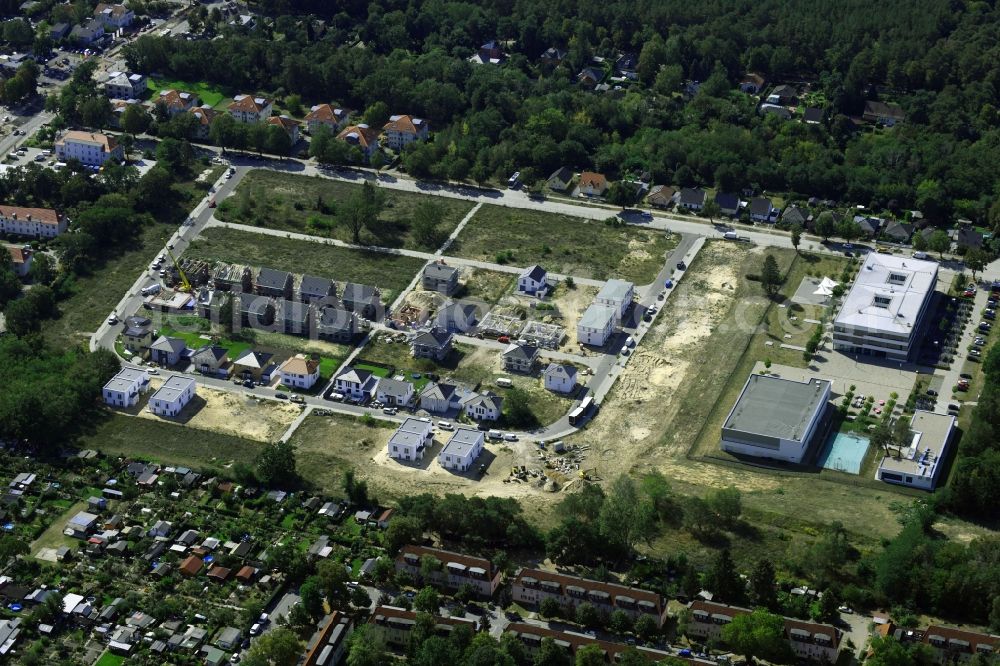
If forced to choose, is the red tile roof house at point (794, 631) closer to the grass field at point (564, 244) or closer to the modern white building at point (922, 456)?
the modern white building at point (922, 456)

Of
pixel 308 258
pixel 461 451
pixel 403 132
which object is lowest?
pixel 308 258

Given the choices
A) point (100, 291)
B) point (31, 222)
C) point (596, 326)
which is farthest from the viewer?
point (31, 222)

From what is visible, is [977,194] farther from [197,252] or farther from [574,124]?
[197,252]

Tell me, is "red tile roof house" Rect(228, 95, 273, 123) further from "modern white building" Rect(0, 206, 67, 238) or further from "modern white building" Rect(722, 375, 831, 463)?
"modern white building" Rect(722, 375, 831, 463)

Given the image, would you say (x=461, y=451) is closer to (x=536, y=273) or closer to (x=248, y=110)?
(x=536, y=273)

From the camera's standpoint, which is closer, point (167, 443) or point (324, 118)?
point (167, 443)

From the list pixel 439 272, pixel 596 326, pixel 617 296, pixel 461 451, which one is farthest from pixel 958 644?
pixel 439 272

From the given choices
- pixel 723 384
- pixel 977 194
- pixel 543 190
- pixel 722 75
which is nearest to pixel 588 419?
pixel 723 384
